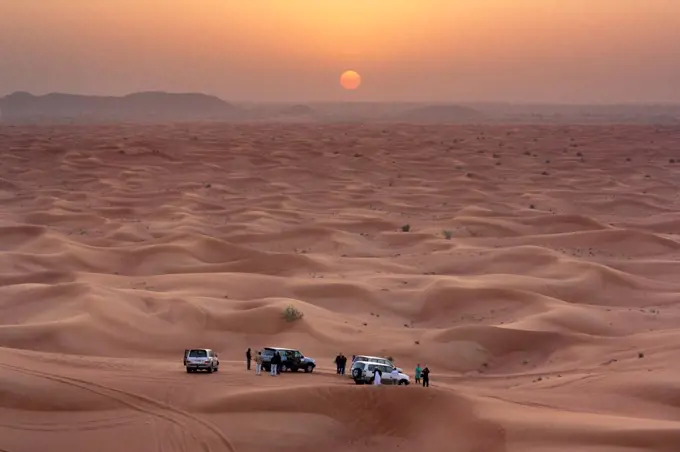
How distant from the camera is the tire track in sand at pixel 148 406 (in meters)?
13.3

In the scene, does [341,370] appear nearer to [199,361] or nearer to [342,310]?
[199,361]

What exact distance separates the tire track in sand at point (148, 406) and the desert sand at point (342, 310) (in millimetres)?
48

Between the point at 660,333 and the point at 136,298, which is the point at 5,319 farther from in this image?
the point at 660,333

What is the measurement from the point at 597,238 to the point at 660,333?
50.4ft

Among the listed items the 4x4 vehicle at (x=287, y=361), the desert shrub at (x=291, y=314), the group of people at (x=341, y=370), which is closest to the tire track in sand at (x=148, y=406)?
the group of people at (x=341, y=370)

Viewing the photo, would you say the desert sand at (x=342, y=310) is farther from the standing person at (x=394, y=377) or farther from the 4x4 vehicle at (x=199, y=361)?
the standing person at (x=394, y=377)

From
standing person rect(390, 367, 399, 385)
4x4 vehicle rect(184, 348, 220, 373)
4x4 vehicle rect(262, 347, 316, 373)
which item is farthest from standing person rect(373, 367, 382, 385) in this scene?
4x4 vehicle rect(184, 348, 220, 373)

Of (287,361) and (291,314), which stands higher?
(291,314)

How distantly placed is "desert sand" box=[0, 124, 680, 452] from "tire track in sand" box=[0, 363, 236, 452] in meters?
0.05

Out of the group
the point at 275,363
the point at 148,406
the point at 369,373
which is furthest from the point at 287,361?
the point at 148,406

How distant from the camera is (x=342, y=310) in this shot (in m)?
25.2

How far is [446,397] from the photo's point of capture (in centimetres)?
1398

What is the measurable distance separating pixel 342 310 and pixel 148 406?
1139 cm

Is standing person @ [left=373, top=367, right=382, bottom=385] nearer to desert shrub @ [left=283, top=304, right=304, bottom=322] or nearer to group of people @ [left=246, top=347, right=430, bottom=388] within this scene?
group of people @ [left=246, top=347, right=430, bottom=388]
